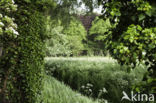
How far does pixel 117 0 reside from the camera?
2092 mm

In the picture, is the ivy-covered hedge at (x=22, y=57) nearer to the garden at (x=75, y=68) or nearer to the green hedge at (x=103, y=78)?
the garden at (x=75, y=68)

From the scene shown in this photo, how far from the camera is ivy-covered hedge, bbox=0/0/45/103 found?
11.6 ft

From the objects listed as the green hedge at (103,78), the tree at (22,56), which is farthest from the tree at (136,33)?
the green hedge at (103,78)

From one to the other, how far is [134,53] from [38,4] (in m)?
3.00

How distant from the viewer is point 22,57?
364cm

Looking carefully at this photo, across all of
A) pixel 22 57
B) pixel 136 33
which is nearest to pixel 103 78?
pixel 22 57

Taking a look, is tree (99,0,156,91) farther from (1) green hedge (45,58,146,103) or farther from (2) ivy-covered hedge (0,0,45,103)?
(1) green hedge (45,58,146,103)

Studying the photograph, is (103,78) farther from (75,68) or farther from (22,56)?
(22,56)

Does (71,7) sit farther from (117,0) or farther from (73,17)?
(117,0)

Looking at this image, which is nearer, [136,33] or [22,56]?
[136,33]

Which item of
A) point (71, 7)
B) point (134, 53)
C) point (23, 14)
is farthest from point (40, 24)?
point (71, 7)

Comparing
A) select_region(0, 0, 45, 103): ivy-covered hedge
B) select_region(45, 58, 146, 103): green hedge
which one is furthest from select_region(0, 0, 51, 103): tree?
select_region(45, 58, 146, 103): green hedge

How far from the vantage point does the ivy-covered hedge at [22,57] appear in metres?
3.54

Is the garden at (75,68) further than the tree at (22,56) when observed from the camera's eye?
No
